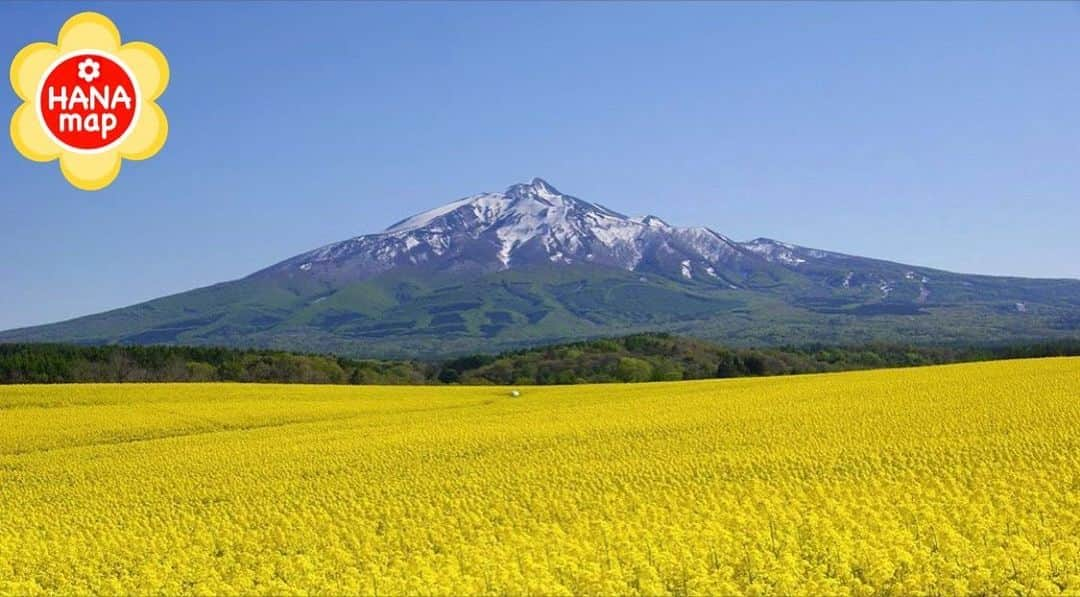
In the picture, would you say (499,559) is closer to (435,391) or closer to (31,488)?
(31,488)

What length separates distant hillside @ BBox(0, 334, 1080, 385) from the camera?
76.1 meters

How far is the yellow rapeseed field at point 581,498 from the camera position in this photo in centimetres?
1494

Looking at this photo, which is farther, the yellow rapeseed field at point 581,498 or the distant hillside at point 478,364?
the distant hillside at point 478,364

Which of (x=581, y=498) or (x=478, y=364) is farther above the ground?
(x=581, y=498)

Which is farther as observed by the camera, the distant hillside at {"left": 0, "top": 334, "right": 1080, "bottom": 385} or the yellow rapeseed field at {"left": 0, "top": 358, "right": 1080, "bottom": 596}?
the distant hillside at {"left": 0, "top": 334, "right": 1080, "bottom": 385}

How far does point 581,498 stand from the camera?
21.7 metres

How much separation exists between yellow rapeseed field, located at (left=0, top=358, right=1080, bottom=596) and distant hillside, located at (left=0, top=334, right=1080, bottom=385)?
123 ft

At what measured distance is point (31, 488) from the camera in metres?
28.4

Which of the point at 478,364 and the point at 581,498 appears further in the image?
the point at 478,364

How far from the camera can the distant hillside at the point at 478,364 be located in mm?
76062

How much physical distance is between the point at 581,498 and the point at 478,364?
88671 millimetres

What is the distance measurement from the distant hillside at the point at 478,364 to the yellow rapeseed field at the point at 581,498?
37.4 meters

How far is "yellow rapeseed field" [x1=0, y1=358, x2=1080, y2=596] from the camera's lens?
14.9 m

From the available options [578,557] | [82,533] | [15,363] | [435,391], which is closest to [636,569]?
[578,557]
